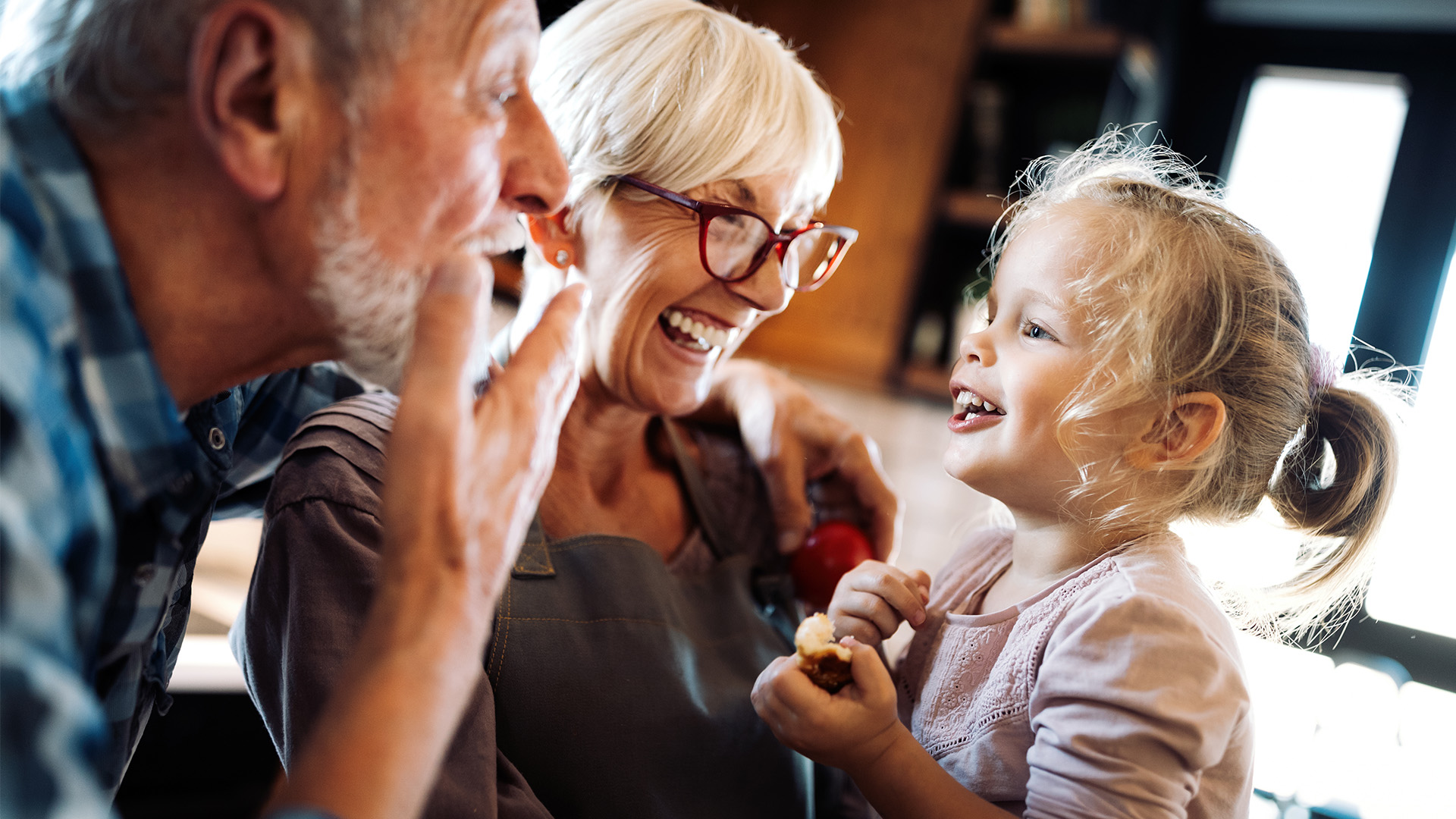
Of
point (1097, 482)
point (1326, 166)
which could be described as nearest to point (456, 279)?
point (1097, 482)

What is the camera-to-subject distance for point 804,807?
122 cm

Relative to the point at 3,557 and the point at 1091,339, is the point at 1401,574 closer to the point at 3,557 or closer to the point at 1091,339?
the point at 1091,339

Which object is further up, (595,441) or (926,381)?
(595,441)

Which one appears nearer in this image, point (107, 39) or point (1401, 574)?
point (107, 39)

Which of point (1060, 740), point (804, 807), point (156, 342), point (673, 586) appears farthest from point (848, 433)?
point (156, 342)

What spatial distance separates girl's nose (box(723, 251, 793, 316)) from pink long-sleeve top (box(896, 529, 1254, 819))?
0.53 metres

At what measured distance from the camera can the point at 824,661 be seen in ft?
3.19

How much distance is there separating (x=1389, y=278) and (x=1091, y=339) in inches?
91.3

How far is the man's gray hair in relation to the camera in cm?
72

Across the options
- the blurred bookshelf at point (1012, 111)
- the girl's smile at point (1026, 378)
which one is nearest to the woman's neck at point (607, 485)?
the girl's smile at point (1026, 378)

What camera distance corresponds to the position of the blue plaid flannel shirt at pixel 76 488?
52 centimetres

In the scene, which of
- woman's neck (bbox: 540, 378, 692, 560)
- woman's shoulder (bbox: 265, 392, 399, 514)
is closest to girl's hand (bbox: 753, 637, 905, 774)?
woman's neck (bbox: 540, 378, 692, 560)

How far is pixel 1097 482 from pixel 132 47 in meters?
1.06

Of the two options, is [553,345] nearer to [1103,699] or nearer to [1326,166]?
[1103,699]
